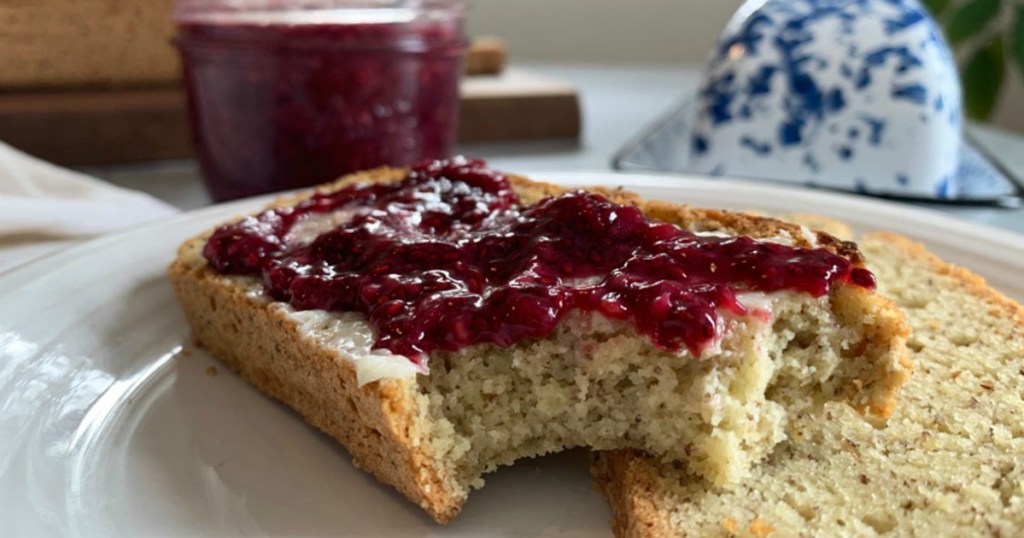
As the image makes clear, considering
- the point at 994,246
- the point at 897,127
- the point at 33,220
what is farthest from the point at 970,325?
the point at 33,220

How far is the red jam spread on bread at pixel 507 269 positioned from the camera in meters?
1.63

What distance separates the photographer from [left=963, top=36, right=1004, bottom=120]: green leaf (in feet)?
18.9

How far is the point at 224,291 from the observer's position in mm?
2062

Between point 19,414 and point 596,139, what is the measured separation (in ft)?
12.4

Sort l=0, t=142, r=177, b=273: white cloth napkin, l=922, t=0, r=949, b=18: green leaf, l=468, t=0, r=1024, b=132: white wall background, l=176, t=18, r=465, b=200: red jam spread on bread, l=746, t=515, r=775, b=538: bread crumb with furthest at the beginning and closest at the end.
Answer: l=468, t=0, r=1024, b=132: white wall background < l=922, t=0, r=949, b=18: green leaf < l=176, t=18, r=465, b=200: red jam spread on bread < l=0, t=142, r=177, b=273: white cloth napkin < l=746, t=515, r=775, b=538: bread crumb

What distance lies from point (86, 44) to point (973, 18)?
5.06 metres

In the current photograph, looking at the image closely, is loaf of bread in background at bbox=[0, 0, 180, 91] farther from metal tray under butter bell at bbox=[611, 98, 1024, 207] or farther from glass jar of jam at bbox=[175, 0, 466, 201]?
metal tray under butter bell at bbox=[611, 98, 1024, 207]

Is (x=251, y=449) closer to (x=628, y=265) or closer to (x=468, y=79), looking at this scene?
(x=628, y=265)

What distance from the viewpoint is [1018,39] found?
5484 mm

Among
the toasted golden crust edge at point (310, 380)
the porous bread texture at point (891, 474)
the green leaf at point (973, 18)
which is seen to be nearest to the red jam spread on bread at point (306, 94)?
the toasted golden crust edge at point (310, 380)

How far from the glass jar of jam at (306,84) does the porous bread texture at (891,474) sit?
5.92 feet

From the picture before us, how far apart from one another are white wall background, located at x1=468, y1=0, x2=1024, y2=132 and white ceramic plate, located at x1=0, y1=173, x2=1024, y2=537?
5.41 metres

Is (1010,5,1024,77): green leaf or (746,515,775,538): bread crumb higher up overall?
(1010,5,1024,77): green leaf

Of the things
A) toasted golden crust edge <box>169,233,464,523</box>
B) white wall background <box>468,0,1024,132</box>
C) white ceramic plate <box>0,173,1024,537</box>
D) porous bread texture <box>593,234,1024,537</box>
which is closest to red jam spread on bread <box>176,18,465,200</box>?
white ceramic plate <box>0,173,1024,537</box>
